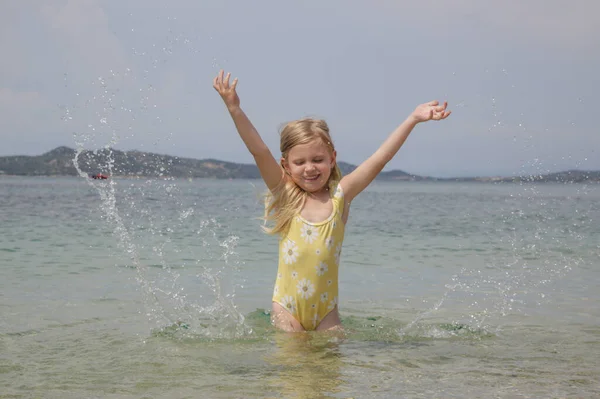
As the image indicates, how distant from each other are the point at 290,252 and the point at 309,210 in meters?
0.33

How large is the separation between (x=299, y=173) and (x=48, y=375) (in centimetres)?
213

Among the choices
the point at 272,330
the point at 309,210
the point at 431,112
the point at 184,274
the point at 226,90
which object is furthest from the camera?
the point at 184,274

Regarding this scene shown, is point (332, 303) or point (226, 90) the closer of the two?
point (226, 90)

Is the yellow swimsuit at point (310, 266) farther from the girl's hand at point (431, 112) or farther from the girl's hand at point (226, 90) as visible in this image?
the girl's hand at point (226, 90)

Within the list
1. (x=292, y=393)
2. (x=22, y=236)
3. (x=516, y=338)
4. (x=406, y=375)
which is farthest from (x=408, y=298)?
(x=22, y=236)

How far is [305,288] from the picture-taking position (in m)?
5.62

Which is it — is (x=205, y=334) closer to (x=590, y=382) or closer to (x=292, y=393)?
(x=292, y=393)

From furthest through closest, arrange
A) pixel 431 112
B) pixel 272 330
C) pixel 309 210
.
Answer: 1. pixel 272 330
2. pixel 309 210
3. pixel 431 112

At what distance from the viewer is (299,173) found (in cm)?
564

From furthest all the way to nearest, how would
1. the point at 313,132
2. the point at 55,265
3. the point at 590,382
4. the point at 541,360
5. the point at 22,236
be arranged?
the point at 22,236, the point at 55,265, the point at 313,132, the point at 541,360, the point at 590,382

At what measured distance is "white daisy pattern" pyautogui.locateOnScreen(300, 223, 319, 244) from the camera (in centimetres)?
558

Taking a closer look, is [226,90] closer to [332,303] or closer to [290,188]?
[290,188]

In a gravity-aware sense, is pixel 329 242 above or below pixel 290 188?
below

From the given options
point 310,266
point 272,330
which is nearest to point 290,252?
point 310,266
